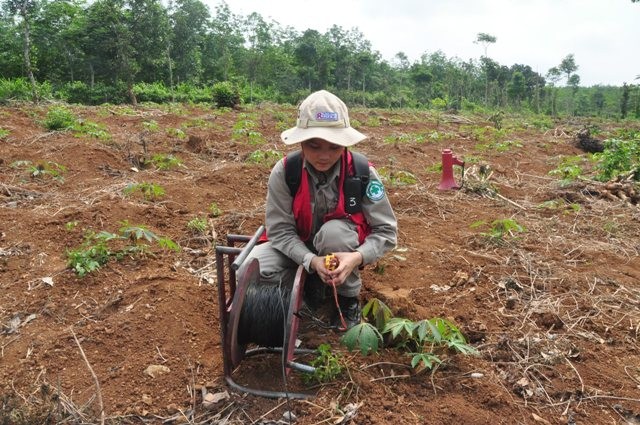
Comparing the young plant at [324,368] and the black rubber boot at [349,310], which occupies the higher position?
the black rubber boot at [349,310]

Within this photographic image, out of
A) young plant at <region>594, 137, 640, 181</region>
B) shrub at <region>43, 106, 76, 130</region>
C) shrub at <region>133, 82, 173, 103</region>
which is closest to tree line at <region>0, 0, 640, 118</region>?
shrub at <region>133, 82, 173, 103</region>

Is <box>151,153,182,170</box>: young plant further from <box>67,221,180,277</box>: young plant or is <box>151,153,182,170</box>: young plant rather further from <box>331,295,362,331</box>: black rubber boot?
<box>331,295,362,331</box>: black rubber boot

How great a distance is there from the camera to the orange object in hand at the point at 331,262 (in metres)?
2.37

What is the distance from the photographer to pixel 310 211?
8.61 ft

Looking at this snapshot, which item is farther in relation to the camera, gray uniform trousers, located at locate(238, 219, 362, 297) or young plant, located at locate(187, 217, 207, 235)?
young plant, located at locate(187, 217, 207, 235)

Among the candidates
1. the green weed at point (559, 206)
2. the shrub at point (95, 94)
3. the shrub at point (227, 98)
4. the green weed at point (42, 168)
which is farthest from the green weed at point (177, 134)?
the shrub at point (95, 94)

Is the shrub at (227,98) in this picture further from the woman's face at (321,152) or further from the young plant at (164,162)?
the woman's face at (321,152)

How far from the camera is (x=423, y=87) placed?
48688mm

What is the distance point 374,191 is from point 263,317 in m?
0.89

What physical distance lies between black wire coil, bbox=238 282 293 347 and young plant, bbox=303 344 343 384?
21cm

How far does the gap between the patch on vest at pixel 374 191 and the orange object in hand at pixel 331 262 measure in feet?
1.40

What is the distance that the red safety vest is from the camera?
2578 millimetres

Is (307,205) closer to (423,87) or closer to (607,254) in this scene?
(607,254)

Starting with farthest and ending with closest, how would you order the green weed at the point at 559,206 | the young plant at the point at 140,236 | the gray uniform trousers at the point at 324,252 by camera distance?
the green weed at the point at 559,206, the young plant at the point at 140,236, the gray uniform trousers at the point at 324,252
